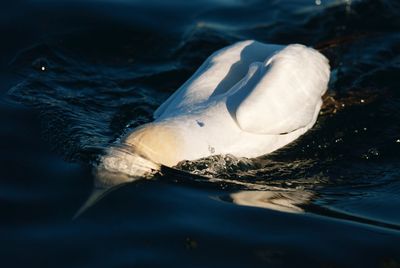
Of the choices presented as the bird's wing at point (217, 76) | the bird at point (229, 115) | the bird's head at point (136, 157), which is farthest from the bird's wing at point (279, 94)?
the bird's head at point (136, 157)

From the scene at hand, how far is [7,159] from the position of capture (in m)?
6.55

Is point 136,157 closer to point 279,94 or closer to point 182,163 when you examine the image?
point 182,163

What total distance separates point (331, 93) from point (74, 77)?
2.70m

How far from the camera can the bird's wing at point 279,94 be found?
657cm

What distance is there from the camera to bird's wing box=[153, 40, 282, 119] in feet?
23.2

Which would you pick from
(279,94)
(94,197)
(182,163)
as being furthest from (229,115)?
(94,197)

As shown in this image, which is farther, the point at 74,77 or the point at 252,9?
the point at 252,9

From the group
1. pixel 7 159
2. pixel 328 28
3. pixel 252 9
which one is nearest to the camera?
pixel 7 159

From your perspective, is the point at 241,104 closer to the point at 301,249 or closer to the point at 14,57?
the point at 301,249

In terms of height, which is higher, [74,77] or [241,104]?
[241,104]

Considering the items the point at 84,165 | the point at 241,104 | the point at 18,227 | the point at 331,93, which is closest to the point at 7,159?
the point at 84,165

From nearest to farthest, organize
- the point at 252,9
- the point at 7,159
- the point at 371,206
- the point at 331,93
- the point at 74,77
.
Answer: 1. the point at 371,206
2. the point at 7,159
3. the point at 331,93
4. the point at 74,77
5. the point at 252,9

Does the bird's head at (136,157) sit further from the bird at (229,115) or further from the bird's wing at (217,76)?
the bird's wing at (217,76)

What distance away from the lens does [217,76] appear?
24.1 feet
